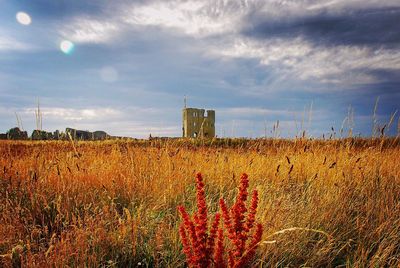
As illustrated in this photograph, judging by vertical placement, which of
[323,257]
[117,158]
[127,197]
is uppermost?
[117,158]

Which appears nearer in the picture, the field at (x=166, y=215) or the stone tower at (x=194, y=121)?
the field at (x=166, y=215)

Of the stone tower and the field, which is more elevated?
the stone tower

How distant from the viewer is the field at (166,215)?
139 inches

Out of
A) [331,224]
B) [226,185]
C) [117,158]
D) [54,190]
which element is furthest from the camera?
[117,158]

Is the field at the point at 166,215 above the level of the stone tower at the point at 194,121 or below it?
below

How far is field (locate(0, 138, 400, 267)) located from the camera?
3522 mm

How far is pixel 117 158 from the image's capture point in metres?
7.45

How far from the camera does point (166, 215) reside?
13.9 feet

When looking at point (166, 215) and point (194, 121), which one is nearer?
point (166, 215)

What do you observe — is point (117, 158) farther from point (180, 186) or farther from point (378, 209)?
point (378, 209)

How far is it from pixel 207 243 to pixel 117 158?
5.29m

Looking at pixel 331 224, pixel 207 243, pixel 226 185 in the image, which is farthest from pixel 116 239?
pixel 226 185

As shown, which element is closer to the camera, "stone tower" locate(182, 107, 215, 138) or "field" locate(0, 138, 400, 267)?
"field" locate(0, 138, 400, 267)

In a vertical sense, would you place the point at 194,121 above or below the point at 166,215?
above
